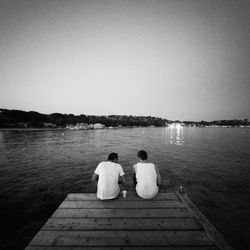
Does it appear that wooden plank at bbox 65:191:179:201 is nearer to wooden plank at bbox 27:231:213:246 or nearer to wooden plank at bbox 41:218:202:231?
wooden plank at bbox 41:218:202:231

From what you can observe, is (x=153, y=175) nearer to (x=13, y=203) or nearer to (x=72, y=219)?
(x=72, y=219)

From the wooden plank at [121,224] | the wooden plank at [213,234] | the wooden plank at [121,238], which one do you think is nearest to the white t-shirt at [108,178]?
the wooden plank at [121,224]

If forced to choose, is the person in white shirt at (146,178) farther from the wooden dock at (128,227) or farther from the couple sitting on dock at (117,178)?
the wooden dock at (128,227)

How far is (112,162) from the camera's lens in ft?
18.6

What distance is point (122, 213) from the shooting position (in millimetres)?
4965

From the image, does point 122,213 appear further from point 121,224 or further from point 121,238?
point 121,238

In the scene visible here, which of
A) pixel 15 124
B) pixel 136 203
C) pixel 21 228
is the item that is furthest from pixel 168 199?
pixel 15 124

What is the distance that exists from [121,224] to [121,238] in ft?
1.78

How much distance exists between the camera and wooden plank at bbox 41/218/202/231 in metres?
4.30

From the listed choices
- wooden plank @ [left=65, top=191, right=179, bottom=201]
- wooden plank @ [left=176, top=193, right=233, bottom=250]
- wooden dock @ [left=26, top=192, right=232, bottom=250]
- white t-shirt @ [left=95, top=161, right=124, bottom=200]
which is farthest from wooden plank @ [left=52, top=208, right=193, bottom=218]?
wooden plank @ [left=65, top=191, right=179, bottom=201]

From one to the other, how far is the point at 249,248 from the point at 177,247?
537cm

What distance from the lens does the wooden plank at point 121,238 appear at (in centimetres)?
374

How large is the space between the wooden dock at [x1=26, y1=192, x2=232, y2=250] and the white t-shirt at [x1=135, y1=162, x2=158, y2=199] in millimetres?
280

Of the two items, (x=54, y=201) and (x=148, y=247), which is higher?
(x=148, y=247)
